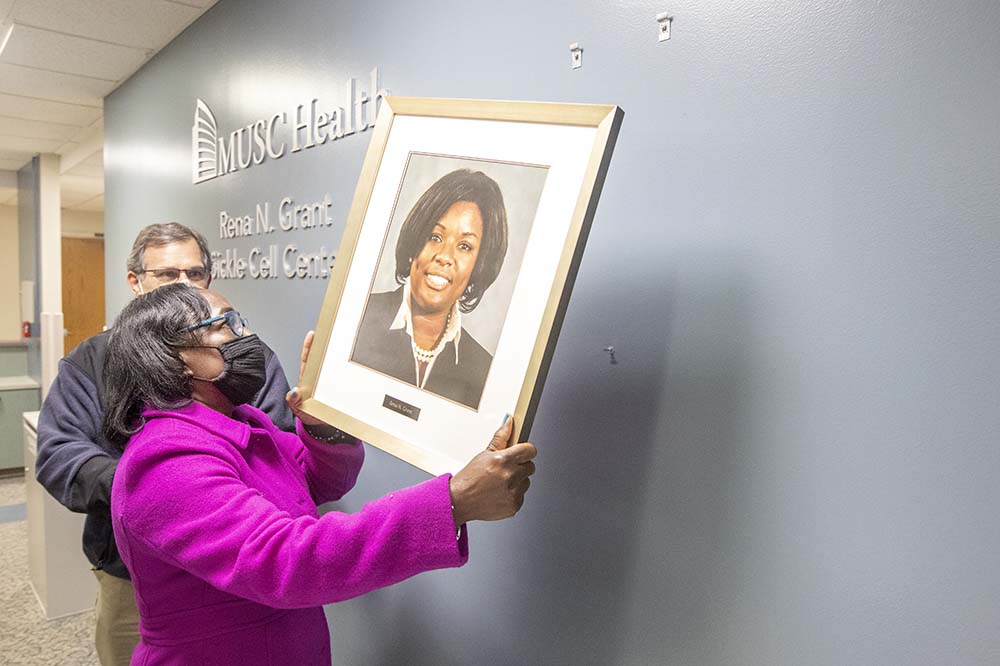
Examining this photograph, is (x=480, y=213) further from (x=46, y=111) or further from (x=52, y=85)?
(x=46, y=111)

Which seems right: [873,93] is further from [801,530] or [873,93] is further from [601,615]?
[601,615]

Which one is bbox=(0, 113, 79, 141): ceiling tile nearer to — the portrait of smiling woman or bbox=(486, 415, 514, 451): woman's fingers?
the portrait of smiling woman

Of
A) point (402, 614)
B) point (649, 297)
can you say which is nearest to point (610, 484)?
point (649, 297)

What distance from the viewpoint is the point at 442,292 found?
3.44ft

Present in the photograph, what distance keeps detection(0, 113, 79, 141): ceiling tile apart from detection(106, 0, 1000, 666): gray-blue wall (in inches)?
171

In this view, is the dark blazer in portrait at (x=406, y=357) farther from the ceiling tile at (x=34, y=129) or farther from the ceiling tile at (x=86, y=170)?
the ceiling tile at (x=86, y=170)

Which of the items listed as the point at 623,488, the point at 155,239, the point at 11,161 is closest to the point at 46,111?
the point at 11,161

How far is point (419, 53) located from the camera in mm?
1681

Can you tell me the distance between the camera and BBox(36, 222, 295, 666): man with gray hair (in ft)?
5.09

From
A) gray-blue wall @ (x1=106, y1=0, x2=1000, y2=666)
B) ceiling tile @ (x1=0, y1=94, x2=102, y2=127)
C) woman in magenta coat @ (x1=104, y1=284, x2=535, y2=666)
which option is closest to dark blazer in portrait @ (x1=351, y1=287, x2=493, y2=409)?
woman in magenta coat @ (x1=104, y1=284, x2=535, y2=666)

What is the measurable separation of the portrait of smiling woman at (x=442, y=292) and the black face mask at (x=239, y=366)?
0.17 metres

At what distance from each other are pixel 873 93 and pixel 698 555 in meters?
0.68

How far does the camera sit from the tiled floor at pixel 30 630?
8.95 feet

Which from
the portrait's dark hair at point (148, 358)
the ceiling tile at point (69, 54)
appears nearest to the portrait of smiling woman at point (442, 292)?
the portrait's dark hair at point (148, 358)
